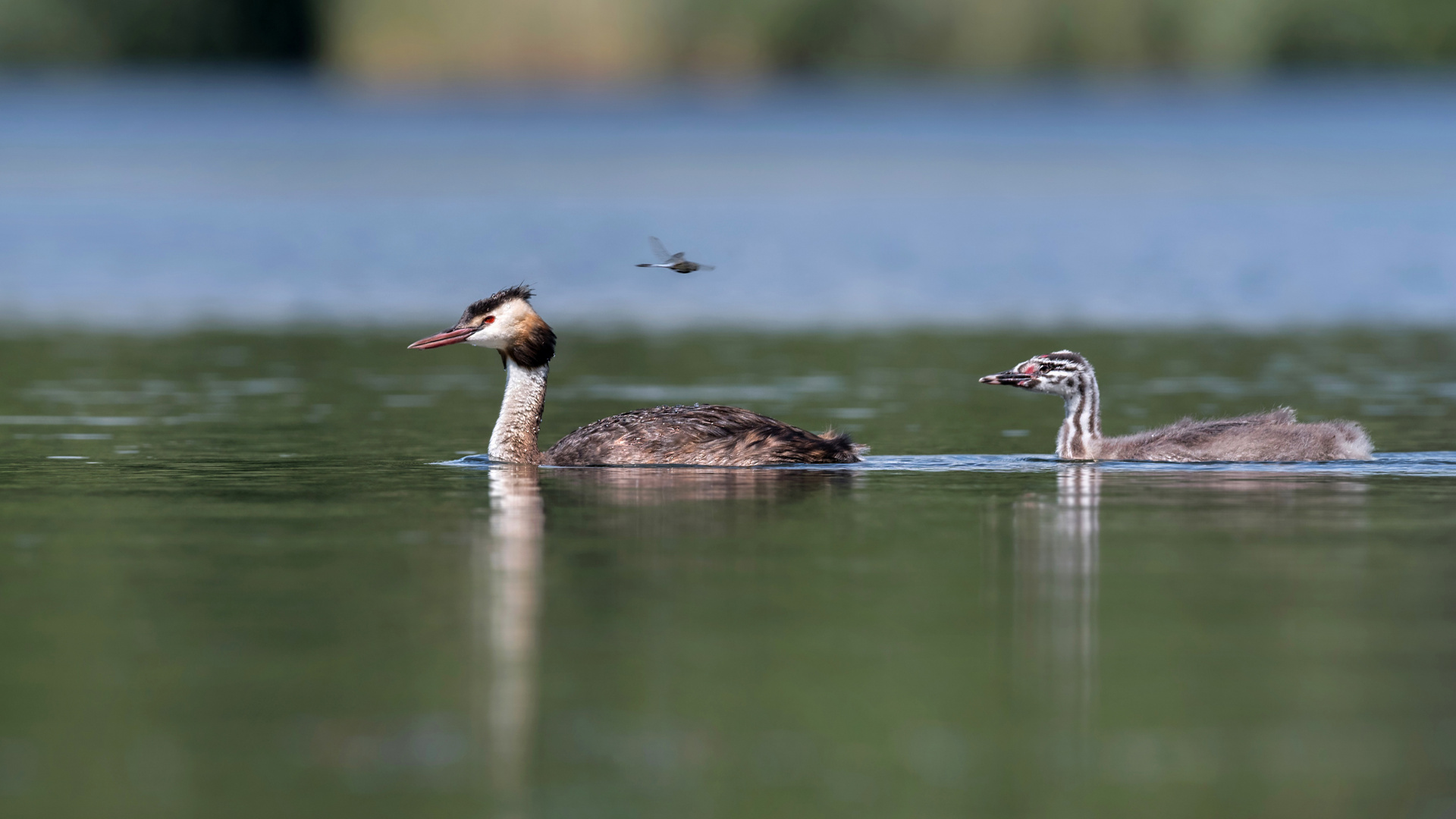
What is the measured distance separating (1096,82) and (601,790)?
92219 mm

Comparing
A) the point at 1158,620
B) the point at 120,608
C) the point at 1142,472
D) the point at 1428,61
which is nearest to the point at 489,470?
the point at 1142,472

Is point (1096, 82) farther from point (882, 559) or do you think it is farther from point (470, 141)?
point (882, 559)

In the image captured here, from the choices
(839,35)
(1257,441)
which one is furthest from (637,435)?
(839,35)

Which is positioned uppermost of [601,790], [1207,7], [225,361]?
[1207,7]

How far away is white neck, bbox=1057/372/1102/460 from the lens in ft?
51.7

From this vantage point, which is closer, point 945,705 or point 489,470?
point 945,705

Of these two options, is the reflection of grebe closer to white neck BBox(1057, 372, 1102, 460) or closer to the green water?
the green water

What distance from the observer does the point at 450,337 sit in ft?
50.5

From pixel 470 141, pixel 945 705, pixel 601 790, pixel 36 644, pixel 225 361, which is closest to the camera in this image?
pixel 601 790

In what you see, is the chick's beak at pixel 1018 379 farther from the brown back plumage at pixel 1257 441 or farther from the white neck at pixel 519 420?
the white neck at pixel 519 420

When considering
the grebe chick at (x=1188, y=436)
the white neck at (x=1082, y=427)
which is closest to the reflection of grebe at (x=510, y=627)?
the white neck at (x=1082, y=427)

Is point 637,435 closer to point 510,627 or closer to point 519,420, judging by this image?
point 519,420

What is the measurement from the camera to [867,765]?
729cm

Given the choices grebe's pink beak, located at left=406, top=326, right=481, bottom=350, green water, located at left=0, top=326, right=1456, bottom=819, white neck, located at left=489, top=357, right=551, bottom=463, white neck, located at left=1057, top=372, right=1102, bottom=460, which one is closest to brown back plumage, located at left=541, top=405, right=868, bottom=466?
green water, located at left=0, top=326, right=1456, bottom=819
